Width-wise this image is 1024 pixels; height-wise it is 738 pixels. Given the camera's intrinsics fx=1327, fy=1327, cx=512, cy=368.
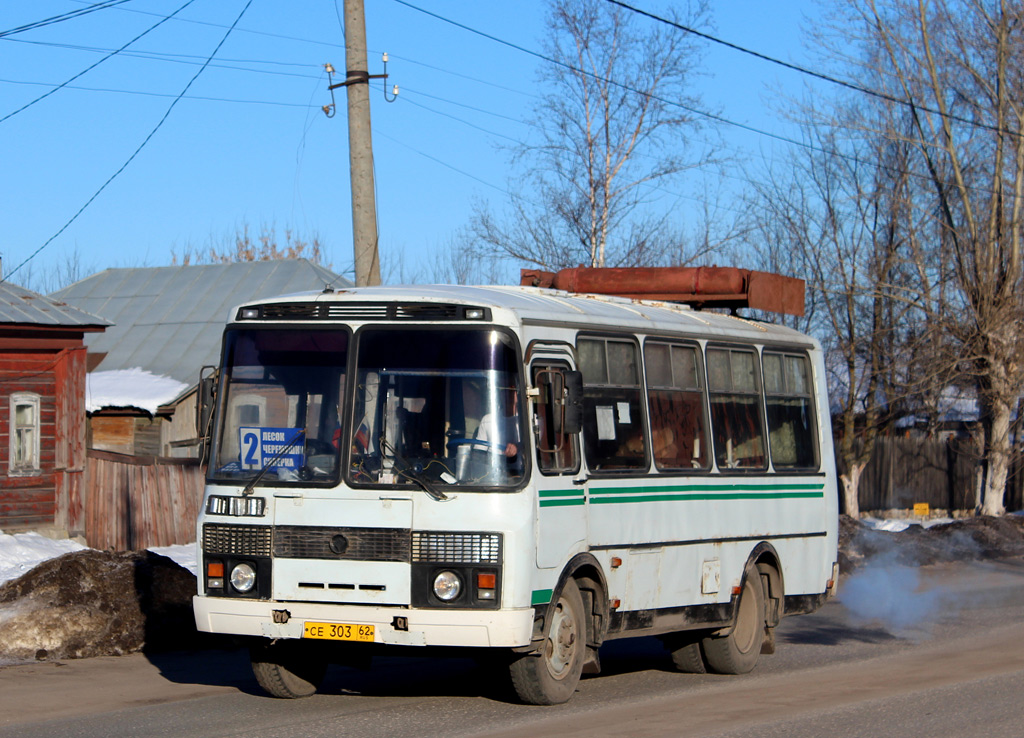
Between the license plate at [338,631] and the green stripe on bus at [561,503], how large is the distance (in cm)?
129

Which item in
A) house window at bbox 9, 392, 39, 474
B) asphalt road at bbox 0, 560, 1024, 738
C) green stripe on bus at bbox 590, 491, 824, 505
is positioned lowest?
asphalt road at bbox 0, 560, 1024, 738

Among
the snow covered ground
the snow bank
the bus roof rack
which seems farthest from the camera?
the snow covered ground

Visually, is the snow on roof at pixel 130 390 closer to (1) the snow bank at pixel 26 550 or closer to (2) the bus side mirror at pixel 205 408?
(1) the snow bank at pixel 26 550

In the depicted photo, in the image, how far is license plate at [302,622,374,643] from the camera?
7918 millimetres

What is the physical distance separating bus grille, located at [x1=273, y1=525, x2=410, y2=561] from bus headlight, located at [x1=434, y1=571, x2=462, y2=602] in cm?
24

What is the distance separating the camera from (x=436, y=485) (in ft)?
26.2

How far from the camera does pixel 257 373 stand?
8.63 meters

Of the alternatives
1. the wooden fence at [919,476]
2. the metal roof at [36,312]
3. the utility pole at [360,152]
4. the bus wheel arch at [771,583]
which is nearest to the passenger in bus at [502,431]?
the bus wheel arch at [771,583]

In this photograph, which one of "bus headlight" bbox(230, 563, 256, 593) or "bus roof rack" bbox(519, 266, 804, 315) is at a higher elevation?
"bus roof rack" bbox(519, 266, 804, 315)

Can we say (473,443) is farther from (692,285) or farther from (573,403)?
(692,285)

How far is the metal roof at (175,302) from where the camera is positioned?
3219cm

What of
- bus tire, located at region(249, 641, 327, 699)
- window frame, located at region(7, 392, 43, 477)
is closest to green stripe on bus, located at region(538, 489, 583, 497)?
bus tire, located at region(249, 641, 327, 699)

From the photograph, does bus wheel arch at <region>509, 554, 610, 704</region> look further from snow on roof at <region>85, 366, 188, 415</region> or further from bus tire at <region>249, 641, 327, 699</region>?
snow on roof at <region>85, 366, 188, 415</region>

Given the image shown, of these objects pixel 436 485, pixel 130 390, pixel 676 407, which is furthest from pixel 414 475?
pixel 130 390
